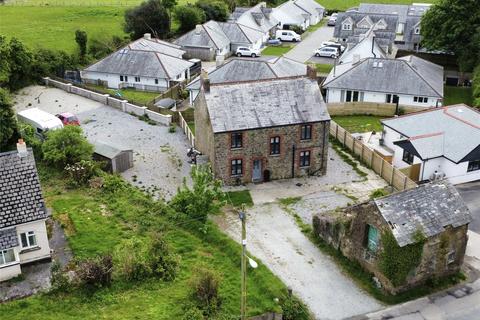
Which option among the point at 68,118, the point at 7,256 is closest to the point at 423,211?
the point at 7,256

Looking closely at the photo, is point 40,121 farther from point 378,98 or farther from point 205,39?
point 378,98

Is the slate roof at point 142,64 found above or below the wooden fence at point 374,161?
above

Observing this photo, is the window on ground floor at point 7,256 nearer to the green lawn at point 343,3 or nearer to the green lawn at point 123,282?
the green lawn at point 123,282

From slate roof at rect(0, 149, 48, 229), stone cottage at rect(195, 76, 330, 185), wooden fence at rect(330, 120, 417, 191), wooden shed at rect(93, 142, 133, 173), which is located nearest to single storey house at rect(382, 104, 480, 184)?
wooden fence at rect(330, 120, 417, 191)

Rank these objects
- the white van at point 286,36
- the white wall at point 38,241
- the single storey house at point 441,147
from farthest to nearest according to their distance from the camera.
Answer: the white van at point 286,36
the single storey house at point 441,147
the white wall at point 38,241

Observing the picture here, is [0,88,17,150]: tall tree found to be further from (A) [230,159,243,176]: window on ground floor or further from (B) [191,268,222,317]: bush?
(B) [191,268,222,317]: bush

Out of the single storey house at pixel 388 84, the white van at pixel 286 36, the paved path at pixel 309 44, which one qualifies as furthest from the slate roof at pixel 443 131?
the white van at pixel 286 36
